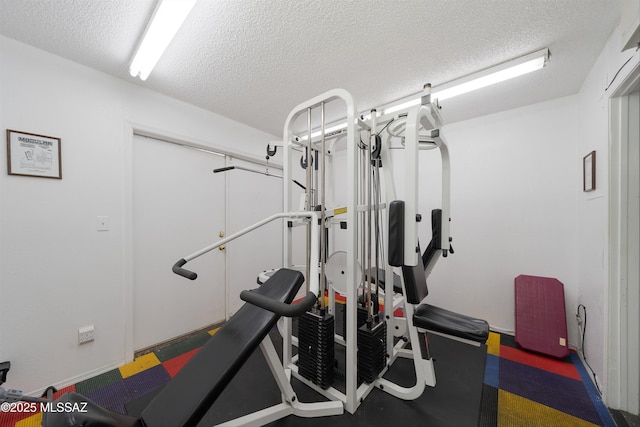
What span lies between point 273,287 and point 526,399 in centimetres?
209

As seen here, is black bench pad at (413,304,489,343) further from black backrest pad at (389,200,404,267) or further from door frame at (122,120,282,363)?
door frame at (122,120,282,363)

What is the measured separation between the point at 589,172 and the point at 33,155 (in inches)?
180

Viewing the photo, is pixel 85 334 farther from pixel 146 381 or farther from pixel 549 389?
pixel 549 389

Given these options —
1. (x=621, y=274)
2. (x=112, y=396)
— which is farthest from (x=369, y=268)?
(x=112, y=396)

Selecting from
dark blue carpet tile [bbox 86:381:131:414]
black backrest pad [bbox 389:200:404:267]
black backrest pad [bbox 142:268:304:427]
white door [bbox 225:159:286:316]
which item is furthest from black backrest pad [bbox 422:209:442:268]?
dark blue carpet tile [bbox 86:381:131:414]

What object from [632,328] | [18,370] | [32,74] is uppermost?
[32,74]

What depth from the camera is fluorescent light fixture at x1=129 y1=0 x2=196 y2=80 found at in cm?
145

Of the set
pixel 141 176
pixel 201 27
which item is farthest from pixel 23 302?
pixel 201 27

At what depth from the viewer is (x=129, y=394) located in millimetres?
1885

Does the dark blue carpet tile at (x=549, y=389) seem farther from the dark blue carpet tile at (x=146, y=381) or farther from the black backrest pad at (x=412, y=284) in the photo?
the dark blue carpet tile at (x=146, y=381)

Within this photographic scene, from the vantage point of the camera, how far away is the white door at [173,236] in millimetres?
2479

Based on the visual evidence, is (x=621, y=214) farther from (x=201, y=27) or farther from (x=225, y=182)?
(x=225, y=182)

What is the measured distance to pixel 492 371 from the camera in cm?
217

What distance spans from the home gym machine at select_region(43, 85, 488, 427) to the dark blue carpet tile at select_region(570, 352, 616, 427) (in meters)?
0.97
